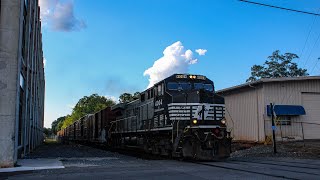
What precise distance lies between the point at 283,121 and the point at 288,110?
998 mm

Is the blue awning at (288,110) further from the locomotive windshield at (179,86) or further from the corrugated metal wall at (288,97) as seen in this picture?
the locomotive windshield at (179,86)

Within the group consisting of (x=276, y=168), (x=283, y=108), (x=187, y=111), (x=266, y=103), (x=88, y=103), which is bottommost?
(x=276, y=168)

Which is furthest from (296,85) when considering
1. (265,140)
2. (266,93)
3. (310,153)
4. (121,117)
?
(121,117)

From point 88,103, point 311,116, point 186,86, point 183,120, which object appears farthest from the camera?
point 88,103

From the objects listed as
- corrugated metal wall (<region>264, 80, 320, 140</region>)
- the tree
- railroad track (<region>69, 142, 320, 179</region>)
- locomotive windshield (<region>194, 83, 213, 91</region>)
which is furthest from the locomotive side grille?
the tree

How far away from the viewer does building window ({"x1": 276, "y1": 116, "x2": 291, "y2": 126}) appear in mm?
27859

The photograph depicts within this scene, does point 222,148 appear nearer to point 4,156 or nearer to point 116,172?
point 116,172

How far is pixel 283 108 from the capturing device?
27.6 metres

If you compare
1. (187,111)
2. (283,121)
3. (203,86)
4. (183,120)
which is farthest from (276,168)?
(283,121)

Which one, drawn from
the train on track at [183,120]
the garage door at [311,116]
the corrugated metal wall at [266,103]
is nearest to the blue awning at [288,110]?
the corrugated metal wall at [266,103]

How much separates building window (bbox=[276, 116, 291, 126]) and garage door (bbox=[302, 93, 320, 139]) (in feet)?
4.58

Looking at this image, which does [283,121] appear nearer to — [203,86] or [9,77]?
[203,86]

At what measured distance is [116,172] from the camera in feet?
38.6

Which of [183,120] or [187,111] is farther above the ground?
[187,111]
